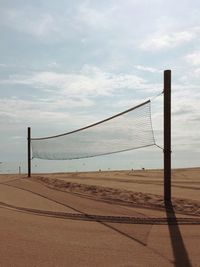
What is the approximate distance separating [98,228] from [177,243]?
1.63m

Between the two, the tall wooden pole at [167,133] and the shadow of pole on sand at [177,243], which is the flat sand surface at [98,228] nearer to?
the shadow of pole on sand at [177,243]

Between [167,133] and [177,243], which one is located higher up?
[167,133]

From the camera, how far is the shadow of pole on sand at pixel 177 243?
670 cm

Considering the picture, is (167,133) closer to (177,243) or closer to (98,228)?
(98,228)

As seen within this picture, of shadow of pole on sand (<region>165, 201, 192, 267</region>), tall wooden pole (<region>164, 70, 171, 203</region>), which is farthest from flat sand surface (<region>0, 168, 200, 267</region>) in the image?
tall wooden pole (<region>164, 70, 171, 203</region>)

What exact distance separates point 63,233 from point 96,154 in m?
7.97

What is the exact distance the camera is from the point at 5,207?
36.4 feet

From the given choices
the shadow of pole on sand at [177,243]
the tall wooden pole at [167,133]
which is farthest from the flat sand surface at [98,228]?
the tall wooden pole at [167,133]

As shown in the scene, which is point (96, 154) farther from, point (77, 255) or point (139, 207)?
point (77, 255)

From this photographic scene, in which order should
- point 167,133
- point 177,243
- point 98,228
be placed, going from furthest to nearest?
point 167,133 < point 98,228 < point 177,243

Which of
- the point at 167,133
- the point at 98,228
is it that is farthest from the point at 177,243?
the point at 167,133

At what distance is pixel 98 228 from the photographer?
29.2 feet

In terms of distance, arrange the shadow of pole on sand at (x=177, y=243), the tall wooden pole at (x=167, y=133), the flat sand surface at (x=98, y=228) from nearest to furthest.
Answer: the shadow of pole on sand at (x=177, y=243), the flat sand surface at (x=98, y=228), the tall wooden pole at (x=167, y=133)

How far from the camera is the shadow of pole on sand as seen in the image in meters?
6.70
